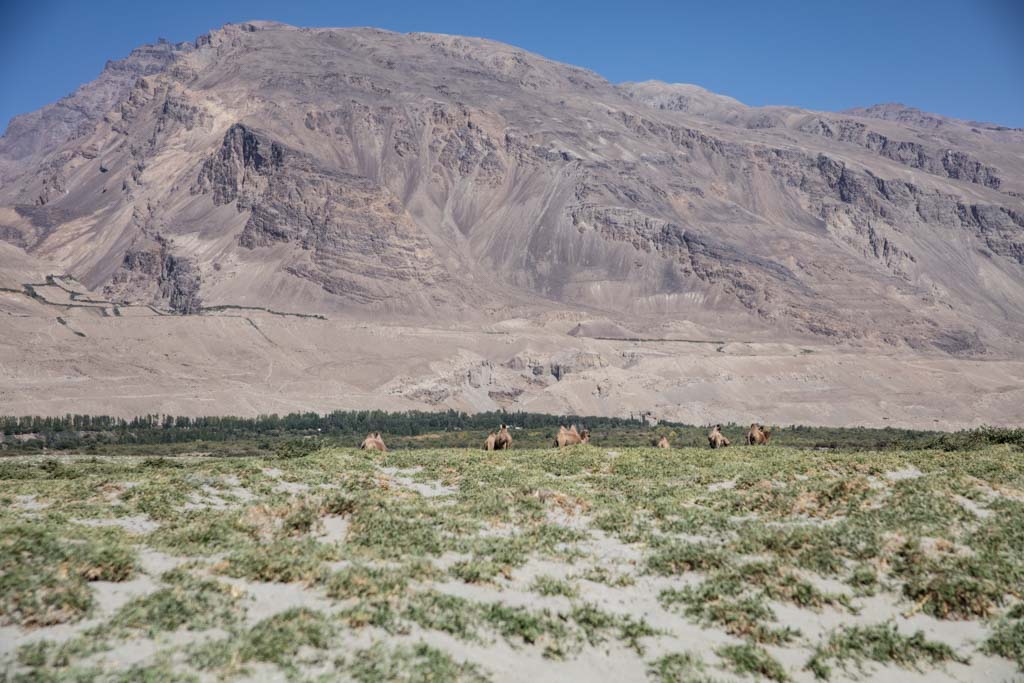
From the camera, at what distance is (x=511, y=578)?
12.5 metres

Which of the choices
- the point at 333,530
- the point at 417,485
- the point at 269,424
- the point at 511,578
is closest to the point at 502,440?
the point at 417,485

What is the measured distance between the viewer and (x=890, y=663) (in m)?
10.8

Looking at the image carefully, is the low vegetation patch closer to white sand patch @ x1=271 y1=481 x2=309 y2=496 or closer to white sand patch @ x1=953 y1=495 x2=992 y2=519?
white sand patch @ x1=953 y1=495 x2=992 y2=519

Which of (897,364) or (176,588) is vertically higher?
(897,364)

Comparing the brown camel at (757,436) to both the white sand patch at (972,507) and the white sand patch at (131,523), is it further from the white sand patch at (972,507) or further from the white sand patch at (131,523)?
the white sand patch at (131,523)

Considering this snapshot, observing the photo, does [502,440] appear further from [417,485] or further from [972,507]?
[972,507]

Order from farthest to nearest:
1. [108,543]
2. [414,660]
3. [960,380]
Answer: [960,380] → [108,543] → [414,660]

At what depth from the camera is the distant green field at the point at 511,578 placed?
9875mm

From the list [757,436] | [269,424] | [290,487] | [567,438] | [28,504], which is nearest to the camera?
[28,504]

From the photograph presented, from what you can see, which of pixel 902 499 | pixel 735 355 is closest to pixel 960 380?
pixel 735 355

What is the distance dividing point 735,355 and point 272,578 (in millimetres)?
155407

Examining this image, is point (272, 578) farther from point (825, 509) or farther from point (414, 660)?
point (825, 509)

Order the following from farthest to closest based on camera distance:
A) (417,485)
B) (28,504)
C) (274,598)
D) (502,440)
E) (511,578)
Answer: (502,440)
(417,485)
(28,504)
(511,578)
(274,598)

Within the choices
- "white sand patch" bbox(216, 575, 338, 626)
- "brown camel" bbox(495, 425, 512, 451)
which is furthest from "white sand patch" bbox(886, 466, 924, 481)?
"white sand patch" bbox(216, 575, 338, 626)
